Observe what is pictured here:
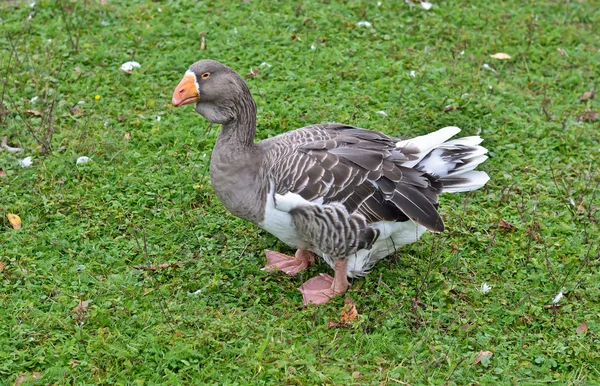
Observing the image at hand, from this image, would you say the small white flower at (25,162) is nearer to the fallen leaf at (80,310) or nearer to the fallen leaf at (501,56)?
the fallen leaf at (80,310)

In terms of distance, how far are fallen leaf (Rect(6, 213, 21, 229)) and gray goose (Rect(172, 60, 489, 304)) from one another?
5.28 ft

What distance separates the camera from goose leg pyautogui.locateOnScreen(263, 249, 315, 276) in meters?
5.25

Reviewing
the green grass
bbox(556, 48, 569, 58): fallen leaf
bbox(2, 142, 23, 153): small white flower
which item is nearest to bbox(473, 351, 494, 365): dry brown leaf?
the green grass

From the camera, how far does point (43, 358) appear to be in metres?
4.26

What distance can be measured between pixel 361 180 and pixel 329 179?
0.21 meters

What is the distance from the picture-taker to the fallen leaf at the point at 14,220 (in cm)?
542

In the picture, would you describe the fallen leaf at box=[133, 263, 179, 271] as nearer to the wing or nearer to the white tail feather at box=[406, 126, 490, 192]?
the wing

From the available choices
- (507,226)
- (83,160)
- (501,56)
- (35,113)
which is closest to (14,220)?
(83,160)

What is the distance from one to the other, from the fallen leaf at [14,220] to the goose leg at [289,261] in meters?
1.86

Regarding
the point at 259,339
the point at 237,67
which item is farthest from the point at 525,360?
the point at 237,67

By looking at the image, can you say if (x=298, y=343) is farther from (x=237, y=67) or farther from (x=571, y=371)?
(x=237, y=67)

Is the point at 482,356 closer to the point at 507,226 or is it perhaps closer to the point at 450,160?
the point at 450,160

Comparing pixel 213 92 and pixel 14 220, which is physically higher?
pixel 213 92

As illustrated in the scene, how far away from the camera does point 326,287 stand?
16.7ft
